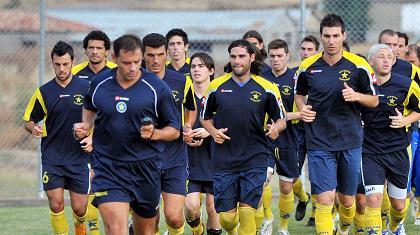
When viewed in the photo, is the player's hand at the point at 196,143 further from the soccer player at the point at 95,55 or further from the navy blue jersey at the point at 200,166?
the soccer player at the point at 95,55

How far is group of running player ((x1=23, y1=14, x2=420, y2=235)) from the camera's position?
895 centimetres

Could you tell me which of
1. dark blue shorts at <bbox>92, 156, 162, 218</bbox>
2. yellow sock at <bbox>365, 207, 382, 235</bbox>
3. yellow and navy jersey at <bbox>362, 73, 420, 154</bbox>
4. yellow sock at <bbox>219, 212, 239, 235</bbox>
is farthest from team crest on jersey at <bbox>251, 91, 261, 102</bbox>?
dark blue shorts at <bbox>92, 156, 162, 218</bbox>

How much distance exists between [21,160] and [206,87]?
761 centimetres

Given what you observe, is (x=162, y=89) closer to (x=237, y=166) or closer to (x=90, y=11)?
(x=237, y=166)

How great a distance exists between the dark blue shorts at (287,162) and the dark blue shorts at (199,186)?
1575 mm

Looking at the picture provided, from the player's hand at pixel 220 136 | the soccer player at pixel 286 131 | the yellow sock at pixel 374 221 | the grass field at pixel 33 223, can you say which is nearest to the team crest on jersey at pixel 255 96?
the player's hand at pixel 220 136

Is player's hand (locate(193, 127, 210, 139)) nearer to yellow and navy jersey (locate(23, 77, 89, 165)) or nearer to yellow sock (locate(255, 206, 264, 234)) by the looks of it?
yellow sock (locate(255, 206, 264, 234))

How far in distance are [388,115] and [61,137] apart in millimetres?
3474

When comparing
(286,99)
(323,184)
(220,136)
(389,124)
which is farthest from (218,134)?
(286,99)

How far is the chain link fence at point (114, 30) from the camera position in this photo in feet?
60.6

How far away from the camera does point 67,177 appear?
11.5 metres

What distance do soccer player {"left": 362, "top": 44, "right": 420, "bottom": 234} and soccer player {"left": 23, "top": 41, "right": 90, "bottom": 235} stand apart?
9.84ft

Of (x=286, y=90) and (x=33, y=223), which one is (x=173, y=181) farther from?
(x=33, y=223)

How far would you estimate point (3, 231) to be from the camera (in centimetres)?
1359
